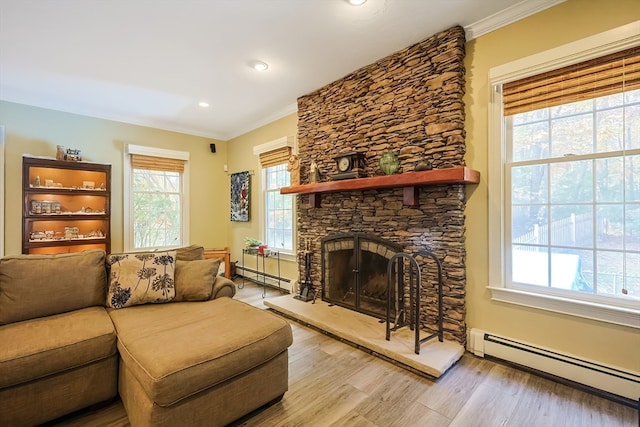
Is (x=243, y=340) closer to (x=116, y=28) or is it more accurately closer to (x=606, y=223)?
(x=606, y=223)

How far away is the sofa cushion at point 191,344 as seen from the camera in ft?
4.62

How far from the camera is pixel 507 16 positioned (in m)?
2.27

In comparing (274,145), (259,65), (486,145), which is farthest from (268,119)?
(486,145)

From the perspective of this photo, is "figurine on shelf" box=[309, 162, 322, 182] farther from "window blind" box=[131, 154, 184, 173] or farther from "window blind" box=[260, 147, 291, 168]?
"window blind" box=[131, 154, 184, 173]

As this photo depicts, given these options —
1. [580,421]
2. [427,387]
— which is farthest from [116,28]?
[580,421]

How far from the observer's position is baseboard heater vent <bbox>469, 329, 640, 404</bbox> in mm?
1846

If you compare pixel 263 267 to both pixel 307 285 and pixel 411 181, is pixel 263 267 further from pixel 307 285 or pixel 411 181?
pixel 411 181

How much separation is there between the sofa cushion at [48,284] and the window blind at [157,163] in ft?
9.53

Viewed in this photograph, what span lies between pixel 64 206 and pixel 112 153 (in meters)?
1.03

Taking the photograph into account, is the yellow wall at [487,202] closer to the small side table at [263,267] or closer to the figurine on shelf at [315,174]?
the figurine on shelf at [315,174]

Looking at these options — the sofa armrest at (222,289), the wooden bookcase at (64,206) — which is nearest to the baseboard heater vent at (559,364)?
the sofa armrest at (222,289)

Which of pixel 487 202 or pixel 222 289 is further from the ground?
pixel 487 202

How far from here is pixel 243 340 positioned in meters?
1.71

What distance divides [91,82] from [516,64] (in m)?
4.50
